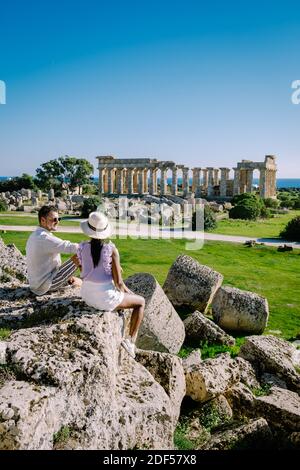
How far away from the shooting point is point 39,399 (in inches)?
175

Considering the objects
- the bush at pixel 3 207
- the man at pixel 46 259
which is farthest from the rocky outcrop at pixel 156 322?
the bush at pixel 3 207

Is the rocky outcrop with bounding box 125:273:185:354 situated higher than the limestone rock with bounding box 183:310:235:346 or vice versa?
the rocky outcrop with bounding box 125:273:185:354

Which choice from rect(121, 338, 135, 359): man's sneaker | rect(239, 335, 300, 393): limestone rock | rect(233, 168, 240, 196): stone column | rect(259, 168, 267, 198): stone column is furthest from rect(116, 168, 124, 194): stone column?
rect(121, 338, 135, 359): man's sneaker

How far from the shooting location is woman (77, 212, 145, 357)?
627 centimetres

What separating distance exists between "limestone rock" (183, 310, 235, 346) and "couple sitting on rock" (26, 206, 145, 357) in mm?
4188

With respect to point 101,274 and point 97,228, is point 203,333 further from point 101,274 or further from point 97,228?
point 97,228

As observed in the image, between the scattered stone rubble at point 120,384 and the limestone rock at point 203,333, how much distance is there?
1.33 meters

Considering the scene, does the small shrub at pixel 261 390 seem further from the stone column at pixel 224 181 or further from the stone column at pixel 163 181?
the stone column at pixel 163 181

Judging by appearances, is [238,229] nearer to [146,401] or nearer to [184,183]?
[146,401]

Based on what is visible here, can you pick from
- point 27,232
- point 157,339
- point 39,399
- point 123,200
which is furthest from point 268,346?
point 123,200

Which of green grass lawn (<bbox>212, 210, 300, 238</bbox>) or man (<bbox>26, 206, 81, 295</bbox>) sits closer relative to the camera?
man (<bbox>26, 206, 81, 295</bbox>)

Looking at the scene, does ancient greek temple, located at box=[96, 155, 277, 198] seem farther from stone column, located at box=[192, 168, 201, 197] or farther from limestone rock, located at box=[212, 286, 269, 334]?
limestone rock, located at box=[212, 286, 269, 334]

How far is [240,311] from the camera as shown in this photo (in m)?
11.8

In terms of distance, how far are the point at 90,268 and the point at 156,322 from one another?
3107mm
